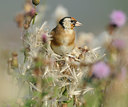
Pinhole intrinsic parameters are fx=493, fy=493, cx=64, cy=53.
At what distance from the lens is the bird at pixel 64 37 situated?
3577mm

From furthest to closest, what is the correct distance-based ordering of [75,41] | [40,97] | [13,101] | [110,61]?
[75,41] < [13,101] < [40,97] < [110,61]

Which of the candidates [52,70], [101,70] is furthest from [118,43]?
[52,70]

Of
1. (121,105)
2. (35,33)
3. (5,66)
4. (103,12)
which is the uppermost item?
(103,12)

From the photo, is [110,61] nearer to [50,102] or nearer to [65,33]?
[50,102]

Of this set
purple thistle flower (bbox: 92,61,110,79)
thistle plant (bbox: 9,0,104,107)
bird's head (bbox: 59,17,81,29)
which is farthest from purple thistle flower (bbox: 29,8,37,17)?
purple thistle flower (bbox: 92,61,110,79)

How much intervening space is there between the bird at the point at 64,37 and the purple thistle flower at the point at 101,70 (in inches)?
31.8

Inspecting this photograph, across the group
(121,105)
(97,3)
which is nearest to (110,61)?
(121,105)

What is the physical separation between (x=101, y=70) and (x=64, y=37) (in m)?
1.20

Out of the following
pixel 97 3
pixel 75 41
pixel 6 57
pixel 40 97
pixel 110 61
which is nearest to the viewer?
pixel 110 61

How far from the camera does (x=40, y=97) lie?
2953 millimetres

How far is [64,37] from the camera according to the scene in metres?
3.75

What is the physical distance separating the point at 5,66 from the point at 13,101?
1.67 ft

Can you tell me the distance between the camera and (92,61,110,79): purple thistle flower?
256 cm

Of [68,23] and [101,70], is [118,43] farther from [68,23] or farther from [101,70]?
[68,23]
